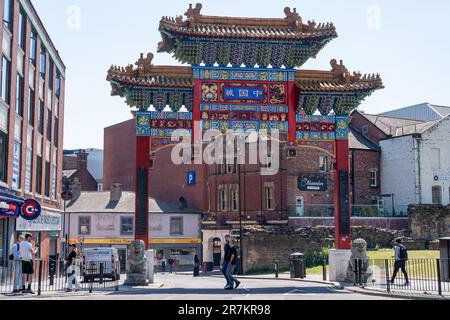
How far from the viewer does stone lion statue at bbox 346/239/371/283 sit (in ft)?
80.7

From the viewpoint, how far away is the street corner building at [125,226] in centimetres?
5884

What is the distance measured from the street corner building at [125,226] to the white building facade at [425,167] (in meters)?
19.8

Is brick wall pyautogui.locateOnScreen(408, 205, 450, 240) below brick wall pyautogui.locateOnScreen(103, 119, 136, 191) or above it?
below

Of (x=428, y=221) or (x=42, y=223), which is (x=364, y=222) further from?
(x=42, y=223)

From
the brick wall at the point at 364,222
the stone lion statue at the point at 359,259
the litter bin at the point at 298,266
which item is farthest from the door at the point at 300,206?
the stone lion statue at the point at 359,259

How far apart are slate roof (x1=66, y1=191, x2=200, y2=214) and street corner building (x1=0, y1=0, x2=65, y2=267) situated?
18.6m

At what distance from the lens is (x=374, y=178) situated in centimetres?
5822

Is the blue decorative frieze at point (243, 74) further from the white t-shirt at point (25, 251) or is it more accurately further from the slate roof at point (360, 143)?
the slate roof at point (360, 143)

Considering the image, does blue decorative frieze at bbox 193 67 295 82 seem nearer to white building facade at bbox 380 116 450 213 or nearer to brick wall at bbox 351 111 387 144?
white building facade at bbox 380 116 450 213

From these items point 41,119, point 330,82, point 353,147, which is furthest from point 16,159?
point 353,147

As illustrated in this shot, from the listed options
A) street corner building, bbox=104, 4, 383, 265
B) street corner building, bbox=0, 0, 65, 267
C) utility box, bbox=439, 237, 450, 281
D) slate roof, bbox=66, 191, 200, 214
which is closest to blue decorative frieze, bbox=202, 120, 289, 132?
street corner building, bbox=104, 4, 383, 265

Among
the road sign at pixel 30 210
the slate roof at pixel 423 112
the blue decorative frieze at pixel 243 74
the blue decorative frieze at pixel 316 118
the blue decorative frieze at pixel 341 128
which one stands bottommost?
the road sign at pixel 30 210
